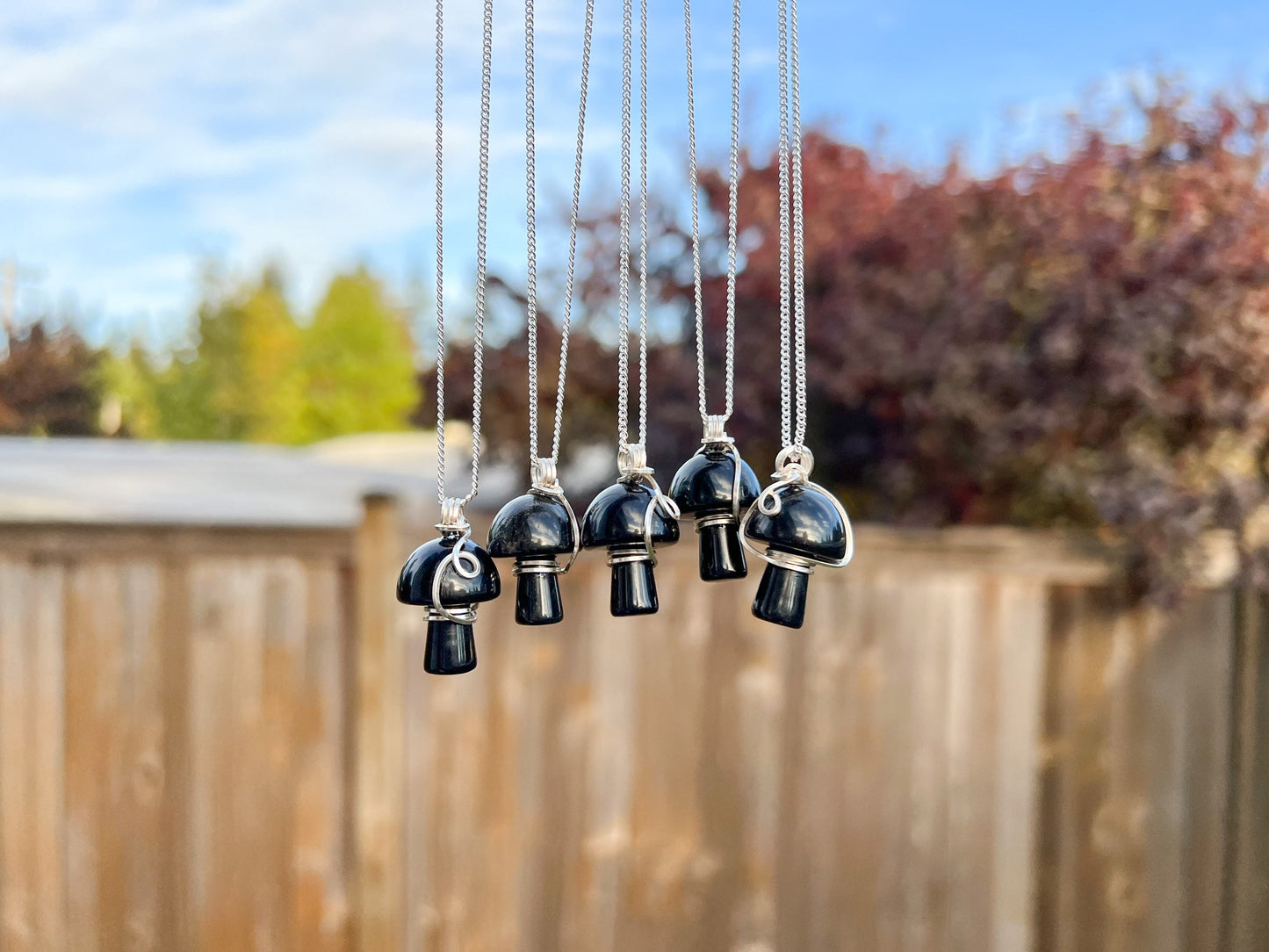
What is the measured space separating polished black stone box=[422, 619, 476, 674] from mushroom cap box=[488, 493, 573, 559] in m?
0.10

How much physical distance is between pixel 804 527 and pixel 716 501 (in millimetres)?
119

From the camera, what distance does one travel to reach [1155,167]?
98.1 inches

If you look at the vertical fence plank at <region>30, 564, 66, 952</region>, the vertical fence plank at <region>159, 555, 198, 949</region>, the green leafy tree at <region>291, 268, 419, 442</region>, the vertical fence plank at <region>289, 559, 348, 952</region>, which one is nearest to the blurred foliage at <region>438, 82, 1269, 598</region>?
the vertical fence plank at <region>289, 559, 348, 952</region>

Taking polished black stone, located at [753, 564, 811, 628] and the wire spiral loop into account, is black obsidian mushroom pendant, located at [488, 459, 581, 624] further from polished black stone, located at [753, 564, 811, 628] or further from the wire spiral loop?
polished black stone, located at [753, 564, 811, 628]

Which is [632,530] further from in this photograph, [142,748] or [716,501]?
[142,748]

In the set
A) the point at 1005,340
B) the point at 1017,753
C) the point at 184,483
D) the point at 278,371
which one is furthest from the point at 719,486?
the point at 278,371

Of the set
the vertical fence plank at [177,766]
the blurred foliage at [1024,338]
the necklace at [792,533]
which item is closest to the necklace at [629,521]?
the necklace at [792,533]

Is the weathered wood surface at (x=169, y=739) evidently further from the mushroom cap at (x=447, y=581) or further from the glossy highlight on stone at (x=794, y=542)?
the glossy highlight on stone at (x=794, y=542)

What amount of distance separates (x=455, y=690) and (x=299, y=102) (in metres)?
4.50

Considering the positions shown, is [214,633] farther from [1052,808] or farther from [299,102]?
[299,102]

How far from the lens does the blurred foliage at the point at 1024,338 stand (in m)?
2.33

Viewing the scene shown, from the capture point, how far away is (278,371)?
490 inches

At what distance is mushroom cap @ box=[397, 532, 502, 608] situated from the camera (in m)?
1.16

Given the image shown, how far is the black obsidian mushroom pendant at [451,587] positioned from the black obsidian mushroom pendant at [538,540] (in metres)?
0.03
